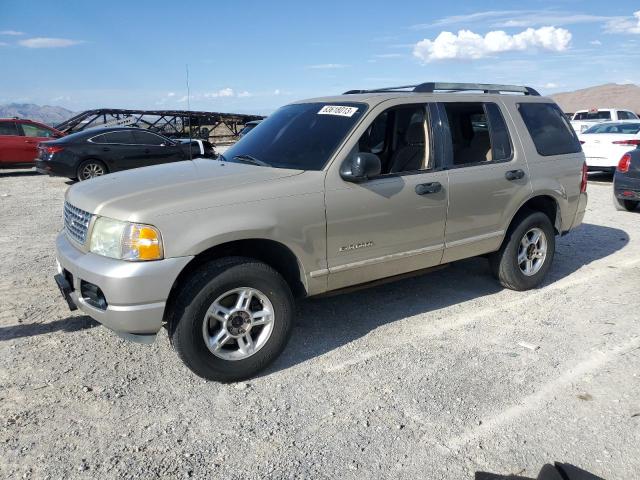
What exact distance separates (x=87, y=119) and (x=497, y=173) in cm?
2476

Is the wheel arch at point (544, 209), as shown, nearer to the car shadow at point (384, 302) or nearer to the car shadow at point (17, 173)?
the car shadow at point (384, 302)

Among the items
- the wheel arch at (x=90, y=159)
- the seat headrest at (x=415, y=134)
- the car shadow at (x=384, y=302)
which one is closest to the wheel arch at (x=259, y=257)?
the car shadow at (x=384, y=302)

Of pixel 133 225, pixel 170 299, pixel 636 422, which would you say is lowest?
pixel 636 422

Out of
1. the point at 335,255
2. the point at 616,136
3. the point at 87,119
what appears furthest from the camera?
the point at 87,119

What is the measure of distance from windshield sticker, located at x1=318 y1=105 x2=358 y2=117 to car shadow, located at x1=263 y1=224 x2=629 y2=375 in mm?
1474

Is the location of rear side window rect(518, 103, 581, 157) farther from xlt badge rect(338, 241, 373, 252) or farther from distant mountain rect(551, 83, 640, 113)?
distant mountain rect(551, 83, 640, 113)

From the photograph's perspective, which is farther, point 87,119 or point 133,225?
point 87,119

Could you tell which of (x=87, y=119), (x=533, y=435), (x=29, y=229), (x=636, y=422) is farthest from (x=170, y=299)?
(x=87, y=119)

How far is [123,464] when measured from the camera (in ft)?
9.23

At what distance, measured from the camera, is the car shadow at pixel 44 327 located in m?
4.30

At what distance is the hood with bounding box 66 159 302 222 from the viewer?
338 cm

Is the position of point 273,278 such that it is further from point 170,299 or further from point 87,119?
point 87,119

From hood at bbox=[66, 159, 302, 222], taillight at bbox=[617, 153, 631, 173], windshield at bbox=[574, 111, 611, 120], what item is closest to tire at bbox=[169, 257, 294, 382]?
hood at bbox=[66, 159, 302, 222]

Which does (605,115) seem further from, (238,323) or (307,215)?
(238,323)
